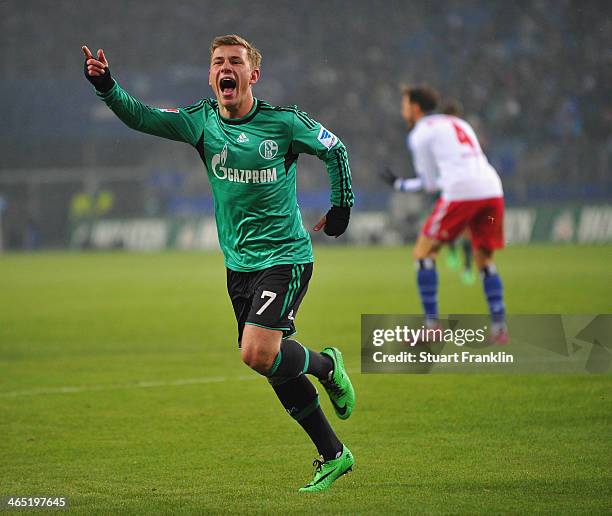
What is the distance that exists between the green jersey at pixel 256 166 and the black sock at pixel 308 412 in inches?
21.7

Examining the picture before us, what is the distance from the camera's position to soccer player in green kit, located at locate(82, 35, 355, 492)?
512 centimetres

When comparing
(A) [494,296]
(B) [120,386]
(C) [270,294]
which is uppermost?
(C) [270,294]

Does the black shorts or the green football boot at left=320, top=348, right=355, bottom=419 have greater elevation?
the black shorts

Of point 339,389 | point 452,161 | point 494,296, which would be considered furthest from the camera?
point 452,161

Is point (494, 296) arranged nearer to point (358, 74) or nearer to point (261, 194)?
point (261, 194)

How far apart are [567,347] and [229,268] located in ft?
14.8

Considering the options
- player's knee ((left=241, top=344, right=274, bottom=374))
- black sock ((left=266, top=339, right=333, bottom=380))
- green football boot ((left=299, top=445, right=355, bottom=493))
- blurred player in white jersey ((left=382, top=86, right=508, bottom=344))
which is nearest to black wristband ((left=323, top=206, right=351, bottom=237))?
black sock ((left=266, top=339, right=333, bottom=380))

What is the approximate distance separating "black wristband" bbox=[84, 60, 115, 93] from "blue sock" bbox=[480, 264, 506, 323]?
214 inches

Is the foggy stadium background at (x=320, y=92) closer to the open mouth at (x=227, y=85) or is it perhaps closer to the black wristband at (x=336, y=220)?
the black wristband at (x=336, y=220)

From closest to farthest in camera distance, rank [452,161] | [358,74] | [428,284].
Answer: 1. [428,284]
2. [452,161]
3. [358,74]

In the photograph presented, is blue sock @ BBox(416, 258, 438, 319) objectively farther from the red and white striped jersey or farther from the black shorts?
the black shorts

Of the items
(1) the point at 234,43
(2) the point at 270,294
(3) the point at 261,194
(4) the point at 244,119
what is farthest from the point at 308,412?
(1) the point at 234,43

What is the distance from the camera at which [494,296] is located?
9914 mm

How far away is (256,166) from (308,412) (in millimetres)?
1122
